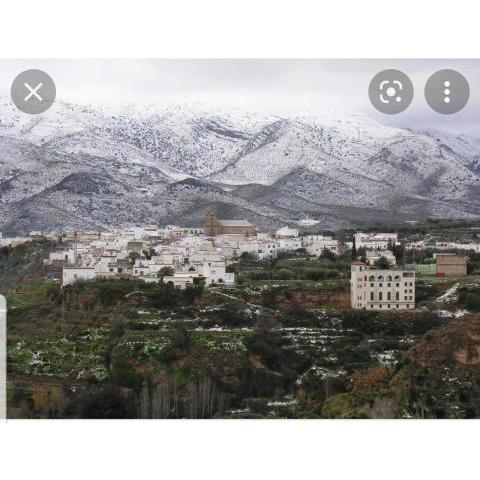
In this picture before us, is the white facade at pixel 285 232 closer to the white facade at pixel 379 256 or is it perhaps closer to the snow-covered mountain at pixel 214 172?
the snow-covered mountain at pixel 214 172

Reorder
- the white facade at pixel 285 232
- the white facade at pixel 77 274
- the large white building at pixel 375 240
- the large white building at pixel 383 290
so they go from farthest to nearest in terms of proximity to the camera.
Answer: the white facade at pixel 285 232 → the large white building at pixel 375 240 → the white facade at pixel 77 274 → the large white building at pixel 383 290

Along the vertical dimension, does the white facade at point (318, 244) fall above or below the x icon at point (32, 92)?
below

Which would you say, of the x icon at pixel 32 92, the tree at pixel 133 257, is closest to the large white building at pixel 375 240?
the tree at pixel 133 257

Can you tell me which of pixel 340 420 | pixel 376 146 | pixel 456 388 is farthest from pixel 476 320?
pixel 376 146

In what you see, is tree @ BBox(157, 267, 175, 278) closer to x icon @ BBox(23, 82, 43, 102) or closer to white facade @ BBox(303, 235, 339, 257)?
white facade @ BBox(303, 235, 339, 257)

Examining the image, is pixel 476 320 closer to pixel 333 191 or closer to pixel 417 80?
pixel 417 80

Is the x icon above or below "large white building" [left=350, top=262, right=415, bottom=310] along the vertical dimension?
above

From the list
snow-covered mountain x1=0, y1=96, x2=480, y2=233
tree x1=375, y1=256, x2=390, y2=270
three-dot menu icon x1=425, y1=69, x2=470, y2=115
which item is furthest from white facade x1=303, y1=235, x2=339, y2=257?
three-dot menu icon x1=425, y1=69, x2=470, y2=115
